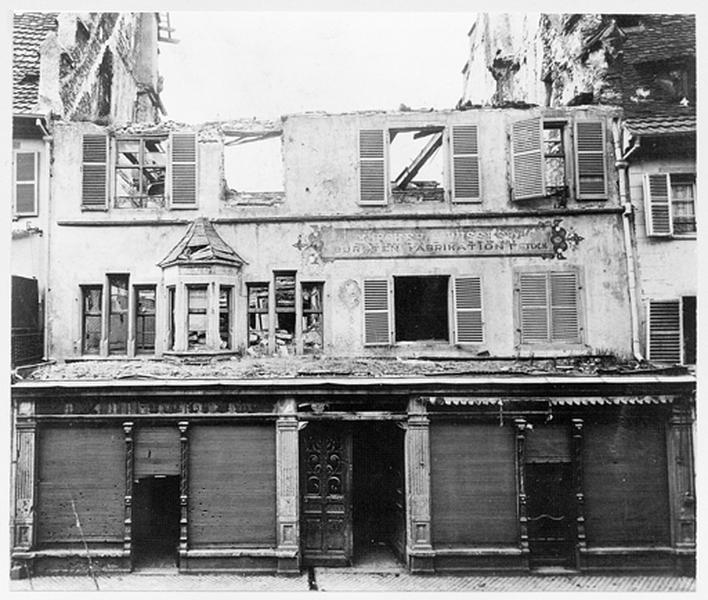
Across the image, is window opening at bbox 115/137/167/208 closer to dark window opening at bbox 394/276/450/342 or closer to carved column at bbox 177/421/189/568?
carved column at bbox 177/421/189/568

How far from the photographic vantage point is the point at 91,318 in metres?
10.7

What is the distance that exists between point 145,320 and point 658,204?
978 centimetres

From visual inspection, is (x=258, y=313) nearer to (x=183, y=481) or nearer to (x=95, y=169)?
(x=183, y=481)

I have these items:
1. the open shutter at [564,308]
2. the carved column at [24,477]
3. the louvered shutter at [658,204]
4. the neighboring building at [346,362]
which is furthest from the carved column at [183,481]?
the louvered shutter at [658,204]

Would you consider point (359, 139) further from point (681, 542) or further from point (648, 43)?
point (681, 542)

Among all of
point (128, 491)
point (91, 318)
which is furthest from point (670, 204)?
point (128, 491)

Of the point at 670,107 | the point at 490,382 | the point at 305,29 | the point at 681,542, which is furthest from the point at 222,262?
the point at 681,542

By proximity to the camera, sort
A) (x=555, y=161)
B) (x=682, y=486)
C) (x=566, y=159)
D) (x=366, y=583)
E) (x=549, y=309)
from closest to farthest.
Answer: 1. (x=366, y=583)
2. (x=682, y=486)
3. (x=549, y=309)
4. (x=566, y=159)
5. (x=555, y=161)

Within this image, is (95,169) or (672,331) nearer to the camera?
(672,331)

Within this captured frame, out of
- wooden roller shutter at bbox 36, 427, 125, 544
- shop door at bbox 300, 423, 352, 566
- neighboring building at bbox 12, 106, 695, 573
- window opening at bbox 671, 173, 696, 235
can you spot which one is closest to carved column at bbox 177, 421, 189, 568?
neighboring building at bbox 12, 106, 695, 573

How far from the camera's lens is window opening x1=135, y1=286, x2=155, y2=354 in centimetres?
1062

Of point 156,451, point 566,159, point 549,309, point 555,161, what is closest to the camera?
point 156,451

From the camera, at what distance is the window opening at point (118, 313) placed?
1060 cm

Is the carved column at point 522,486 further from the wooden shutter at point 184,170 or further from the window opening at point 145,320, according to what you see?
the wooden shutter at point 184,170
